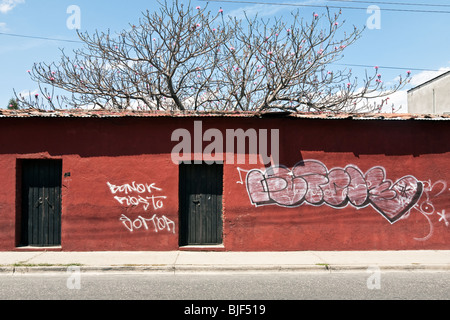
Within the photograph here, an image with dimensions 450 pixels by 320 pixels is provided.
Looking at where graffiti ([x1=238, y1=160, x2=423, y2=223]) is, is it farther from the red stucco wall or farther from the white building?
the white building

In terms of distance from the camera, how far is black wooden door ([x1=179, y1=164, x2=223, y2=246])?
29.4ft

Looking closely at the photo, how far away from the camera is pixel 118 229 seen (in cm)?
876

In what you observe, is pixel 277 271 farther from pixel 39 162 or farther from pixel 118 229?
pixel 39 162

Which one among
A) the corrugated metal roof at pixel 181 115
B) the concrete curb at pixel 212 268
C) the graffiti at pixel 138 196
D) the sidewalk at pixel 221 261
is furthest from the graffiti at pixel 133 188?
the concrete curb at pixel 212 268

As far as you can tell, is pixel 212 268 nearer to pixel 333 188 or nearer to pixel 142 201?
pixel 142 201

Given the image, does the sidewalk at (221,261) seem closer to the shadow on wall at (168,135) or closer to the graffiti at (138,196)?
the graffiti at (138,196)

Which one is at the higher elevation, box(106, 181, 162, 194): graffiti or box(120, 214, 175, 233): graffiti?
box(106, 181, 162, 194): graffiti

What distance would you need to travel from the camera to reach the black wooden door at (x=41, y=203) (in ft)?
29.1

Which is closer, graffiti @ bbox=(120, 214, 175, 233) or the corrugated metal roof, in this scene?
the corrugated metal roof

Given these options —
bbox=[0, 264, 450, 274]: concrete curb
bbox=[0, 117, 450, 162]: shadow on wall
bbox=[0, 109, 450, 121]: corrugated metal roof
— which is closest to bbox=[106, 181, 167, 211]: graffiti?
bbox=[0, 117, 450, 162]: shadow on wall

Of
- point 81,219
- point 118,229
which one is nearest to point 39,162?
point 81,219

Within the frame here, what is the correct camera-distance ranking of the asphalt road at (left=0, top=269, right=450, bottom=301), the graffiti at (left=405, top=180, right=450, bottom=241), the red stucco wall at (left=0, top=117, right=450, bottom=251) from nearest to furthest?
the asphalt road at (left=0, top=269, right=450, bottom=301) < the red stucco wall at (left=0, top=117, right=450, bottom=251) < the graffiti at (left=405, top=180, right=450, bottom=241)

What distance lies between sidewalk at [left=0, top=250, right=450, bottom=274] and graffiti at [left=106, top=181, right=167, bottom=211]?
3.48 ft

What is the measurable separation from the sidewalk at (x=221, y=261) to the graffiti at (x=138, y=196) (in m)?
1.06
